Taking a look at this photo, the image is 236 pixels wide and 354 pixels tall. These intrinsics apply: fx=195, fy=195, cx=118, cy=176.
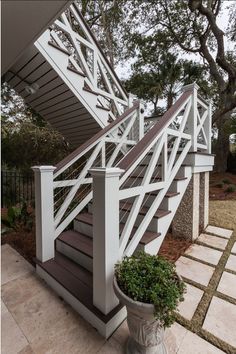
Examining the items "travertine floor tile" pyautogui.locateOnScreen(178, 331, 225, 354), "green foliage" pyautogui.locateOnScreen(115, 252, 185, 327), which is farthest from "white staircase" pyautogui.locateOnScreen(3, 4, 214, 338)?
"travertine floor tile" pyautogui.locateOnScreen(178, 331, 225, 354)

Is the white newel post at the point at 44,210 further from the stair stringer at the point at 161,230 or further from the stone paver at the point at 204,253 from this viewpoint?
the stone paver at the point at 204,253

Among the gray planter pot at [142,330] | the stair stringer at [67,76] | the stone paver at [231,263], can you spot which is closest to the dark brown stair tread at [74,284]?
the gray planter pot at [142,330]

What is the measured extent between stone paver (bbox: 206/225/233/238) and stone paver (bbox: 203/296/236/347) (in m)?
1.61

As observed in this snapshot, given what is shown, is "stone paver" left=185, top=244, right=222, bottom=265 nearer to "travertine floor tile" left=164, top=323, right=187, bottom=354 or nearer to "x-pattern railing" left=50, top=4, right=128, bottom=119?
"travertine floor tile" left=164, top=323, right=187, bottom=354

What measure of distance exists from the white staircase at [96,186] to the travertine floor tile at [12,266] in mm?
271

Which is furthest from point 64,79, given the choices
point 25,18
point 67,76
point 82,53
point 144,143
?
point 144,143

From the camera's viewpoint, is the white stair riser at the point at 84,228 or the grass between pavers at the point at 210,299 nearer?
the grass between pavers at the point at 210,299

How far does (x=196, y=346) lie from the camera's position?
1.41 metres

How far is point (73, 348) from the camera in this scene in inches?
55.1

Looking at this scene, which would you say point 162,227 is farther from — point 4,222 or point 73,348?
point 4,222

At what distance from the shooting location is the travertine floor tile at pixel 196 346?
4.51 feet

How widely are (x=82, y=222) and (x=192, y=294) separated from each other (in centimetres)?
145

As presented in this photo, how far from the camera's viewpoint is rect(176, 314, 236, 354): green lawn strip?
139 cm

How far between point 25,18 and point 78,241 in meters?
2.13
